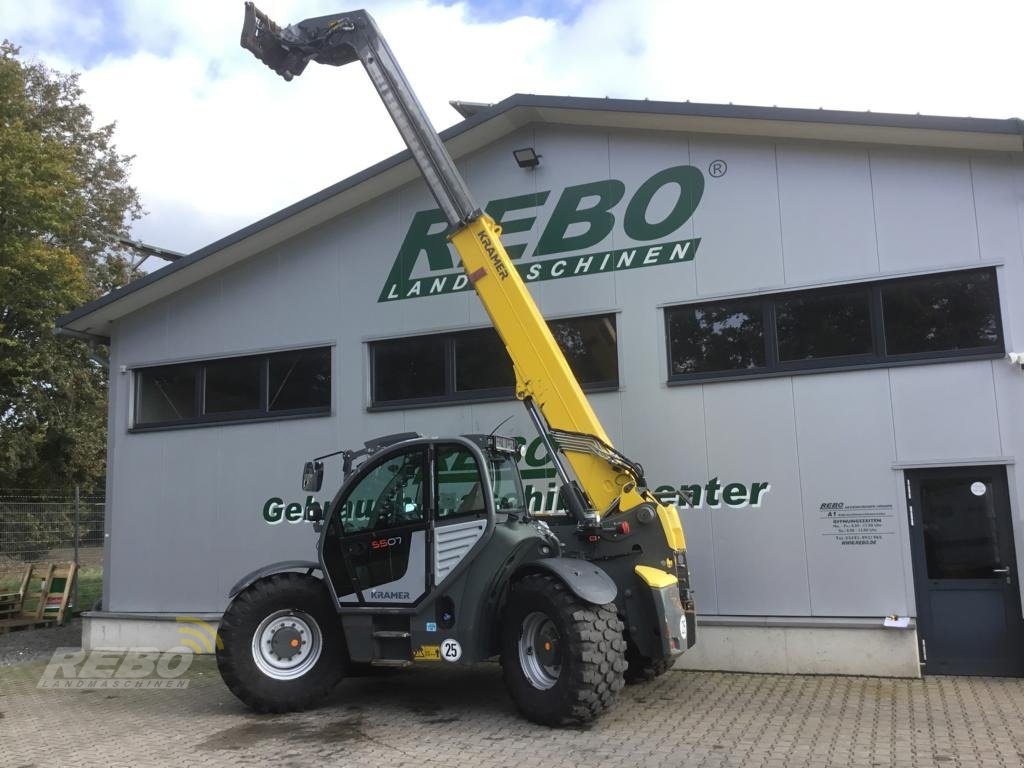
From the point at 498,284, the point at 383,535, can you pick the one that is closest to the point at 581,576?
the point at 383,535

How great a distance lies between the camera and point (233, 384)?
11.0 metres

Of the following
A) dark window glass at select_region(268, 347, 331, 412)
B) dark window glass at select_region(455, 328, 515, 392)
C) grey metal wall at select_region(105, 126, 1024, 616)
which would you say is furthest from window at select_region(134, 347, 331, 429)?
dark window glass at select_region(455, 328, 515, 392)

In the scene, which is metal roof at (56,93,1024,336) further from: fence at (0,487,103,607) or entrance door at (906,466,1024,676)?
fence at (0,487,103,607)

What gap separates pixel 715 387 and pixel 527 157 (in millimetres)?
3261

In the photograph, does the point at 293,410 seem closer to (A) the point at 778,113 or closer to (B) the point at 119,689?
(B) the point at 119,689

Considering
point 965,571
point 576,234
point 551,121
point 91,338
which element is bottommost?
point 965,571

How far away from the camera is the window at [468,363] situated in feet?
30.2

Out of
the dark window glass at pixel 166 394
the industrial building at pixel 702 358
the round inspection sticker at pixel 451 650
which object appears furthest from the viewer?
the dark window glass at pixel 166 394

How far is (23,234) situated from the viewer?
21234 millimetres

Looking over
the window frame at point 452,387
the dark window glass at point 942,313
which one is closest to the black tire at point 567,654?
the window frame at point 452,387

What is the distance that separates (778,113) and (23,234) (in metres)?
19.6

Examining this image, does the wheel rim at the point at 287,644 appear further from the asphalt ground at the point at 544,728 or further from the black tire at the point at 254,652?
the asphalt ground at the point at 544,728

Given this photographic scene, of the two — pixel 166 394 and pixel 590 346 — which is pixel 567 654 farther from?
pixel 166 394

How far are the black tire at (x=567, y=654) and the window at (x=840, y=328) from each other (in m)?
3.26
